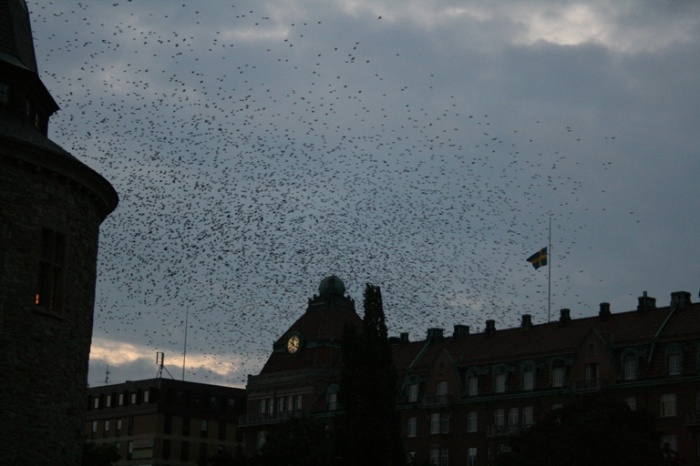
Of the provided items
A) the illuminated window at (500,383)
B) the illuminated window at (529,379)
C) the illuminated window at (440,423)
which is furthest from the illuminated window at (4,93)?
the illuminated window at (440,423)

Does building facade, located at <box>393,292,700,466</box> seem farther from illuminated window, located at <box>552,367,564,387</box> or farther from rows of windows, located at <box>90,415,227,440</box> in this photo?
rows of windows, located at <box>90,415,227,440</box>

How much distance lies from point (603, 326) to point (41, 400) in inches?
2742

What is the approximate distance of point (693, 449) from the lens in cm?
8844

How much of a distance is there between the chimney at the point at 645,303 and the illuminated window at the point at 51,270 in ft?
224

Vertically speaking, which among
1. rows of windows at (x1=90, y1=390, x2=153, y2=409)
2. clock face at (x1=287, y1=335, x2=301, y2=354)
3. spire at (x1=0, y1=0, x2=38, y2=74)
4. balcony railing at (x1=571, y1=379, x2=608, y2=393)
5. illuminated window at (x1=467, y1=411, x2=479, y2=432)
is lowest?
illuminated window at (x1=467, y1=411, x2=479, y2=432)

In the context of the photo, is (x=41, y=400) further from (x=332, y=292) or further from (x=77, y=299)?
(x=332, y=292)

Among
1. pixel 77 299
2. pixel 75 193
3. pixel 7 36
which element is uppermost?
pixel 7 36

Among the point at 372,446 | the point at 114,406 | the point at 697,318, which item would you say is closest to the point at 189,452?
the point at 114,406

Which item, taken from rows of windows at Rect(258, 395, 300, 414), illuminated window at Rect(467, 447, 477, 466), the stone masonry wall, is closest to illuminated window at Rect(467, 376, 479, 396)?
illuminated window at Rect(467, 447, 477, 466)

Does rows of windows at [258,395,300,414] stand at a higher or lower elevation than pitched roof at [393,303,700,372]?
lower

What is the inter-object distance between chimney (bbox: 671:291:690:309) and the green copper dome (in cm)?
4023

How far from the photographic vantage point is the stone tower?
37.9 metres

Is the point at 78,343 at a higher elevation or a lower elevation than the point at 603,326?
lower

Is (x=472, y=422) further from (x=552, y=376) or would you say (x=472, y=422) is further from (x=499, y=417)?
(x=552, y=376)
